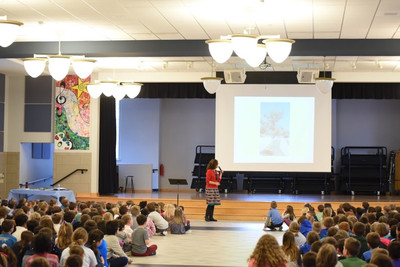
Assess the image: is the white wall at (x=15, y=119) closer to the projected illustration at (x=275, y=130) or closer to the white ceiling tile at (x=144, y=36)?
the projected illustration at (x=275, y=130)

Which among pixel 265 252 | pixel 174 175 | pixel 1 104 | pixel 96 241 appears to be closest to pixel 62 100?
pixel 1 104

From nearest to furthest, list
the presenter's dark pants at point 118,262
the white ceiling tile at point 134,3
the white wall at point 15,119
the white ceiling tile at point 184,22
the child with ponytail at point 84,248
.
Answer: the child with ponytail at point 84,248
the presenter's dark pants at point 118,262
the white ceiling tile at point 134,3
the white ceiling tile at point 184,22
the white wall at point 15,119

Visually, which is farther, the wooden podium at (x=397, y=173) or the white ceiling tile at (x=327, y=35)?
the wooden podium at (x=397, y=173)

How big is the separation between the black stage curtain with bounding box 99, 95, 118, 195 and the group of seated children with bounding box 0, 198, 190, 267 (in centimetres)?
547

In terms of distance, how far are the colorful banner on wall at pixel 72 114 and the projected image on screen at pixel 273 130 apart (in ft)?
14.8

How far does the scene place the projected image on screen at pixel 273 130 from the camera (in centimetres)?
1711

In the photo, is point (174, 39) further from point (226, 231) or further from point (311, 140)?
point (311, 140)

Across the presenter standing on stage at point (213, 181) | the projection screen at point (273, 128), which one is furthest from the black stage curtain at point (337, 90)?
the presenter standing on stage at point (213, 181)

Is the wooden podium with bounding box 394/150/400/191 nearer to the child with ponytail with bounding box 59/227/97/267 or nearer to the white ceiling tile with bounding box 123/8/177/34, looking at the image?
the white ceiling tile with bounding box 123/8/177/34

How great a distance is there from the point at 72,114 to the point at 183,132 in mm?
5175

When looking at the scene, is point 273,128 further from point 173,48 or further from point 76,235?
point 76,235

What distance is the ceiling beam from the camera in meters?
12.3

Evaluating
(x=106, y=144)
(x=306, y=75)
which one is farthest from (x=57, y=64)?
(x=106, y=144)

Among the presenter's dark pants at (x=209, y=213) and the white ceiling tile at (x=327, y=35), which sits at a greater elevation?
the white ceiling tile at (x=327, y=35)
